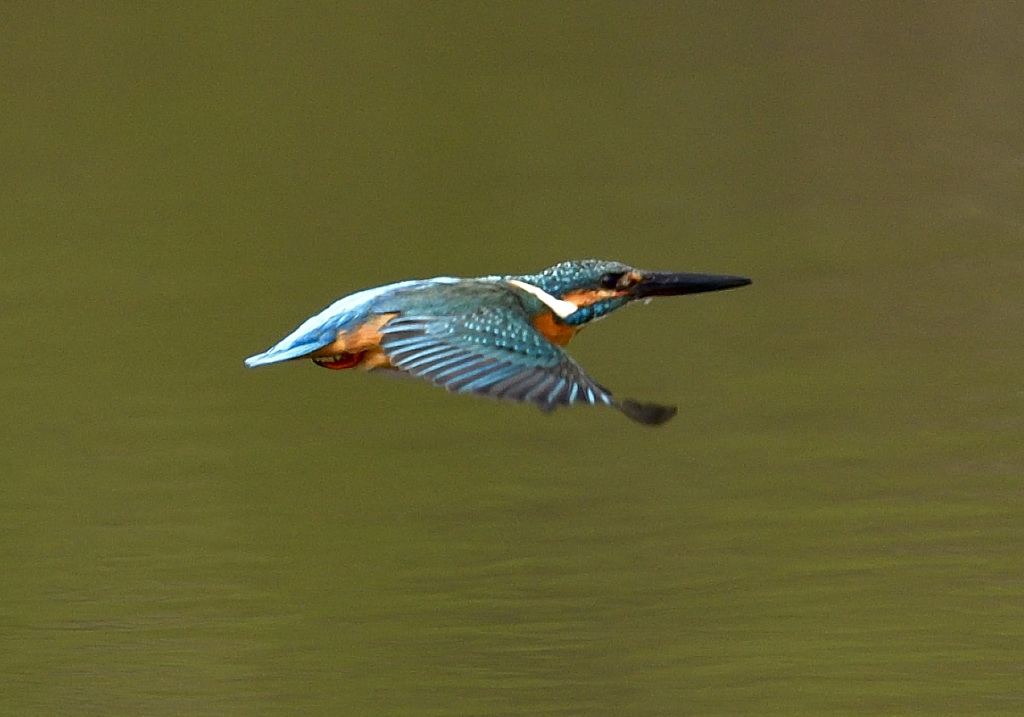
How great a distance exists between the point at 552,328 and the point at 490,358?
0.52 metres

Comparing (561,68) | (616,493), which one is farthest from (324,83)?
(616,493)

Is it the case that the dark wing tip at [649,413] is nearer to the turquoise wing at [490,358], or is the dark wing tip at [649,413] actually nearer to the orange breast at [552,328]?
the turquoise wing at [490,358]

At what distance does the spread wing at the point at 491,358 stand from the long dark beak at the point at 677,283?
1.73 ft

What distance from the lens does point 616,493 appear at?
5281mm

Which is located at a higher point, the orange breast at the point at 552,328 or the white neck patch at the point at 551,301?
the white neck patch at the point at 551,301

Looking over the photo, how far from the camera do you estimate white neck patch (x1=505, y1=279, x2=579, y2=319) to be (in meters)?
3.91

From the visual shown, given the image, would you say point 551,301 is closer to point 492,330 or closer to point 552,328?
point 552,328

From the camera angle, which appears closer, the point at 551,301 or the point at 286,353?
the point at 286,353

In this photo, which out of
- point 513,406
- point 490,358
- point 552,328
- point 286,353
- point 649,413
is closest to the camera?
point 649,413

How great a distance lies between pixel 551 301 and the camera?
3.95 m

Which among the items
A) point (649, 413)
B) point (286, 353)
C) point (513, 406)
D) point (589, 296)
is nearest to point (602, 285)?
point (589, 296)

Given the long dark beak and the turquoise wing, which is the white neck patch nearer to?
the long dark beak

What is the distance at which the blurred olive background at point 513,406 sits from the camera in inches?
173

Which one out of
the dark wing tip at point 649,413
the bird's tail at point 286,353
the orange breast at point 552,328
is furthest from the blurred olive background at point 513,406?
the dark wing tip at point 649,413
